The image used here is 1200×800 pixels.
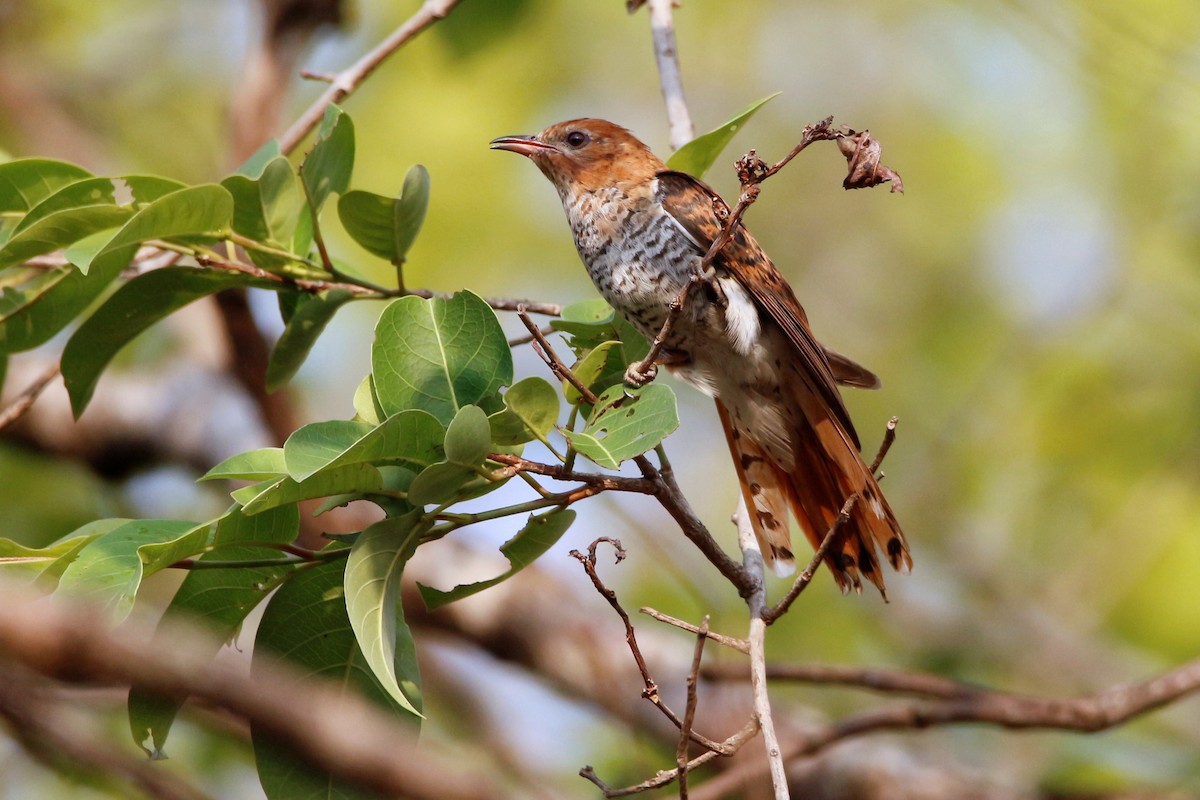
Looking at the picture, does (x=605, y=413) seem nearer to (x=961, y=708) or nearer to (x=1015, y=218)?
(x=961, y=708)

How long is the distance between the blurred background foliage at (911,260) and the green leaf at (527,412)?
2451 millimetres

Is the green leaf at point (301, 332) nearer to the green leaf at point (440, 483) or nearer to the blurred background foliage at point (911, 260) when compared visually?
the green leaf at point (440, 483)

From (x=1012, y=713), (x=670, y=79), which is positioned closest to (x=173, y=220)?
(x=670, y=79)

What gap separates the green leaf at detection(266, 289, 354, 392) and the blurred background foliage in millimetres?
1696

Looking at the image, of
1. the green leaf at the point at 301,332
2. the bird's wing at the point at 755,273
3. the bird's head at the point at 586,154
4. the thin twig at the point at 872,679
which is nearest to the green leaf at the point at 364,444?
the green leaf at the point at 301,332

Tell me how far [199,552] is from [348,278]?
99 centimetres

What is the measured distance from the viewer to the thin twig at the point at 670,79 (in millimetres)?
3613

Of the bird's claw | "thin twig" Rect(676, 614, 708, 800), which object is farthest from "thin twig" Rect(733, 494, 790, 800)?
the bird's claw

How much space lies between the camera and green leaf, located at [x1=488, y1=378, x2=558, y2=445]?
2.21 m

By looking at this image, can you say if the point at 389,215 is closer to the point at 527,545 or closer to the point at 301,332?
the point at 301,332

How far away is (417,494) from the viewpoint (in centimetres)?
217

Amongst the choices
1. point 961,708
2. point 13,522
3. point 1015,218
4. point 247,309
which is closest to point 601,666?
point 961,708

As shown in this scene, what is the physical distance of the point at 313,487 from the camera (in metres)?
2.12

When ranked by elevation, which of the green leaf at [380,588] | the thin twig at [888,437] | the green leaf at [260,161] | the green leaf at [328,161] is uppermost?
the thin twig at [888,437]
